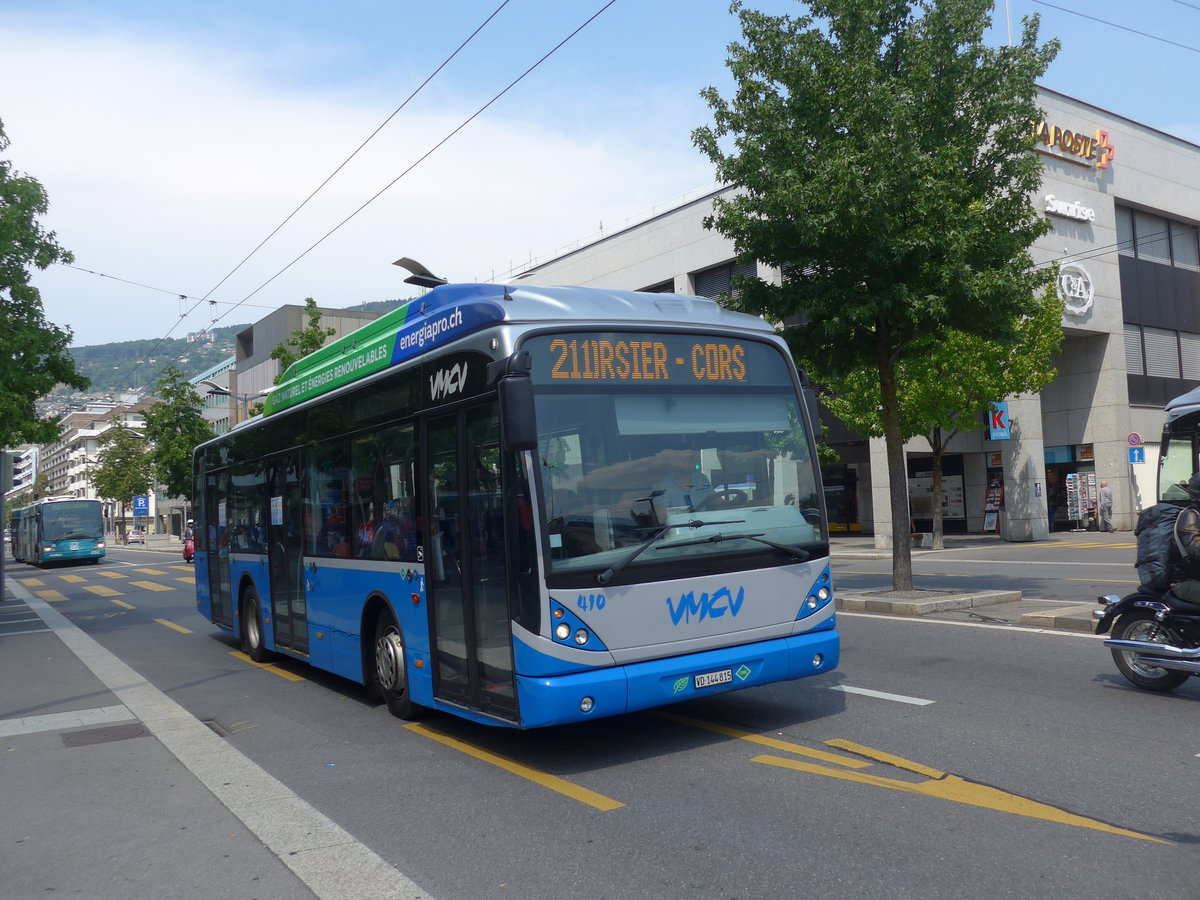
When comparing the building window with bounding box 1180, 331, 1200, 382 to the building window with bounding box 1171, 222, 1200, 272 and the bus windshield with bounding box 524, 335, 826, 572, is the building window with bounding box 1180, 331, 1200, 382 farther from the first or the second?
the bus windshield with bounding box 524, 335, 826, 572

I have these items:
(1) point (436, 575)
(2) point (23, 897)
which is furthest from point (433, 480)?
(2) point (23, 897)

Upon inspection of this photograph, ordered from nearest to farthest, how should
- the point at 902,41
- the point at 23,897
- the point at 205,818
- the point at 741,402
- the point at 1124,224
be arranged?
the point at 23,897 < the point at 205,818 < the point at 741,402 < the point at 902,41 < the point at 1124,224

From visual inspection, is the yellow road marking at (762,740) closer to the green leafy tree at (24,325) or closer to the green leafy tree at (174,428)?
the green leafy tree at (24,325)

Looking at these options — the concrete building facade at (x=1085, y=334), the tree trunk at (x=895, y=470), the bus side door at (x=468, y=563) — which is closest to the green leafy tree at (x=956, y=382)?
the concrete building facade at (x=1085, y=334)

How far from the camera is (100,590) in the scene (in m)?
27.3

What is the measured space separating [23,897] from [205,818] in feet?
3.87

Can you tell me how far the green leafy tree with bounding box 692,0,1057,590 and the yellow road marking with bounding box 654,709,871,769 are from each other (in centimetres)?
759

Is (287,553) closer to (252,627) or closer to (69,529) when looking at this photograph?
(252,627)

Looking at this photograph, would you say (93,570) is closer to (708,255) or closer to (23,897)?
(708,255)

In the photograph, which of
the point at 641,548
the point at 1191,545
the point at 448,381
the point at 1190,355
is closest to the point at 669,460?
the point at 641,548

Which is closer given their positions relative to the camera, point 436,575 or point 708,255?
point 436,575

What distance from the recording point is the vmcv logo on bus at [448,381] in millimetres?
6758

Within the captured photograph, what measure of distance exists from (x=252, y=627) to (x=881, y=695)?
748 cm

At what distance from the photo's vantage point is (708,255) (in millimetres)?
38000
